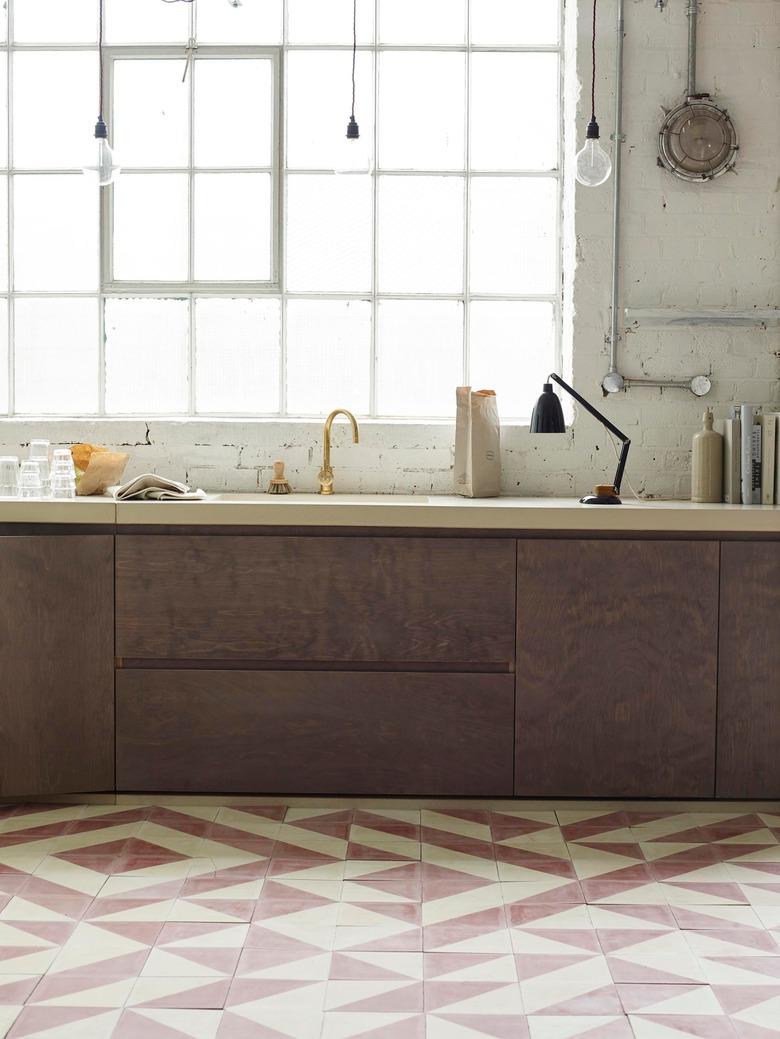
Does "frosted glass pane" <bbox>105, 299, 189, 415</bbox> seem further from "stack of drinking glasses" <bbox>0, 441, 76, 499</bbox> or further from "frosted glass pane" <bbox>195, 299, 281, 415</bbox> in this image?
"stack of drinking glasses" <bbox>0, 441, 76, 499</bbox>

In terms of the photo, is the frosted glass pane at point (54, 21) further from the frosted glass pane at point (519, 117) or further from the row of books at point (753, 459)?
the row of books at point (753, 459)

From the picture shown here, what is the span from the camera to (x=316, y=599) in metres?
3.59

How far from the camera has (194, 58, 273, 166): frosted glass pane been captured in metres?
4.41

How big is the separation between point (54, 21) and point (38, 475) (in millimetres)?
1775

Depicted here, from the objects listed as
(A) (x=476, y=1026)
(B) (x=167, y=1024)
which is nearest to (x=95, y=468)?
(B) (x=167, y=1024)

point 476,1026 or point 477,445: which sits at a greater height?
point 477,445

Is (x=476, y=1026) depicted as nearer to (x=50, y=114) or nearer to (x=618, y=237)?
(x=618, y=237)

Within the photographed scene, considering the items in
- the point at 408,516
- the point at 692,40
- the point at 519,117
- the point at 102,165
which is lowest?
the point at 408,516

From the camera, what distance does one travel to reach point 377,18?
440 centimetres

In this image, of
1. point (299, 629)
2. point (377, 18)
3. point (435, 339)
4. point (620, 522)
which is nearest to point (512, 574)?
point (620, 522)

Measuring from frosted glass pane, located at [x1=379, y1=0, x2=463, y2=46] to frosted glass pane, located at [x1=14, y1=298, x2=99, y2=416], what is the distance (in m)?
1.51

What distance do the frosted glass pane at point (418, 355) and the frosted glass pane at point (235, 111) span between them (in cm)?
75

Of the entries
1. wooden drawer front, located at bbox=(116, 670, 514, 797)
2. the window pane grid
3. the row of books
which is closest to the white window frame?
the window pane grid

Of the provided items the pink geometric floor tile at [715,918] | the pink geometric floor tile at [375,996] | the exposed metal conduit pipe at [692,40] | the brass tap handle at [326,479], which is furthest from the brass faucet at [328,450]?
the pink geometric floor tile at [375,996]
